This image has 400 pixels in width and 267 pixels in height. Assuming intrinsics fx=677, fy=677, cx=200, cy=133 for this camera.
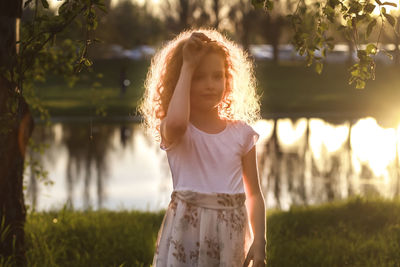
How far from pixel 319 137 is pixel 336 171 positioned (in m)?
6.11

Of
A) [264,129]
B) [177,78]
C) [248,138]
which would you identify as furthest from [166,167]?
[248,138]

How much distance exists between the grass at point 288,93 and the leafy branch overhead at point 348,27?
17.3 meters

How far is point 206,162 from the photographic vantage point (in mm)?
2574

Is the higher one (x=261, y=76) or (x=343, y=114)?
(x=261, y=76)

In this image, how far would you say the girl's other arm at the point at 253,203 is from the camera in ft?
8.44

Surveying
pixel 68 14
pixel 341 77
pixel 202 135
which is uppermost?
pixel 341 77

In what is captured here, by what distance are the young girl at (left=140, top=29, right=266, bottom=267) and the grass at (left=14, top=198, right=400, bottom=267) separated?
2403mm

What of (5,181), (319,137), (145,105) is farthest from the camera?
(319,137)

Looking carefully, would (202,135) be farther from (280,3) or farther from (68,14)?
(280,3)

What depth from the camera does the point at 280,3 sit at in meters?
49.4

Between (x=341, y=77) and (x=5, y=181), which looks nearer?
(x=5, y=181)

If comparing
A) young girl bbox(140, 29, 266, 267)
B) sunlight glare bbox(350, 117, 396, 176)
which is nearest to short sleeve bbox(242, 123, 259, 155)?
young girl bbox(140, 29, 266, 267)

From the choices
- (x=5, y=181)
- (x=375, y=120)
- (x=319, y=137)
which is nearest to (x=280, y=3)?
(x=375, y=120)

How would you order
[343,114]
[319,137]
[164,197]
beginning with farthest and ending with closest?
[343,114] < [319,137] < [164,197]
